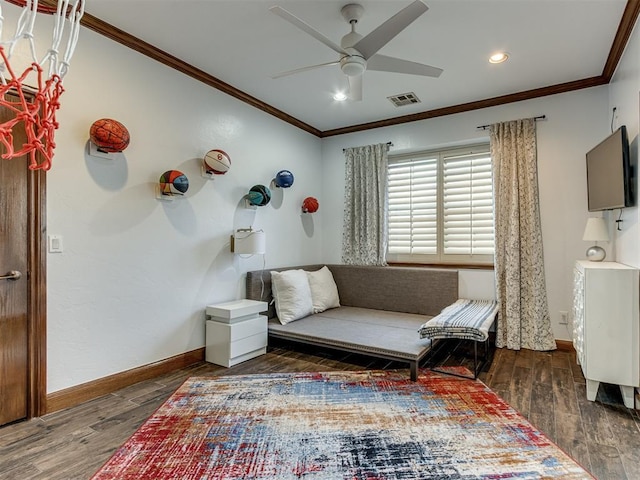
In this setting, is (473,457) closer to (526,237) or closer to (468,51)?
(526,237)

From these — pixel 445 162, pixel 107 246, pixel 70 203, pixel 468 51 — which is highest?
pixel 468 51

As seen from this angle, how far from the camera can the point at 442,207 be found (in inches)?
177

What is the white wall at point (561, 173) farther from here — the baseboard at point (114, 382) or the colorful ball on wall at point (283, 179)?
the baseboard at point (114, 382)

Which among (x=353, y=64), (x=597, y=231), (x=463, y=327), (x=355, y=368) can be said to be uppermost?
(x=353, y=64)

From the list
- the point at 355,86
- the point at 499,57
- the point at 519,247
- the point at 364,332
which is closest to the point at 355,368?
the point at 364,332

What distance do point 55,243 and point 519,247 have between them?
418 centimetres

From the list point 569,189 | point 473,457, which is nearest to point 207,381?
point 473,457

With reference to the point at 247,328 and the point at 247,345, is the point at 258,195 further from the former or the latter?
the point at 247,345

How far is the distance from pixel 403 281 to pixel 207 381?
247 centimetres

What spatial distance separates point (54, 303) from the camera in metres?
2.46

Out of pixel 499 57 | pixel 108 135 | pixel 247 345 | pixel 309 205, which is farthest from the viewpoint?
pixel 309 205

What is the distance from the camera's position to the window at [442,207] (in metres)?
4.25

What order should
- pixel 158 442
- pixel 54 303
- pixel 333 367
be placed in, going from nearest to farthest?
1. pixel 158 442
2. pixel 54 303
3. pixel 333 367

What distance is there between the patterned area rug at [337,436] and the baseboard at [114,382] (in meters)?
0.39
